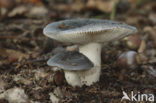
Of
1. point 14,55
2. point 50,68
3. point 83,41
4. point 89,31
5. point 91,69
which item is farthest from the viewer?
point 14,55

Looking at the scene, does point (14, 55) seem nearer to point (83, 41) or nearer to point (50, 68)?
point (50, 68)

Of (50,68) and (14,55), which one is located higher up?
(14,55)

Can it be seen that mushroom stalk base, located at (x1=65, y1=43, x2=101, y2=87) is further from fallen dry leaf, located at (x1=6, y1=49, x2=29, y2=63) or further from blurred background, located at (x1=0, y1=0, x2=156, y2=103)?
fallen dry leaf, located at (x1=6, y1=49, x2=29, y2=63)

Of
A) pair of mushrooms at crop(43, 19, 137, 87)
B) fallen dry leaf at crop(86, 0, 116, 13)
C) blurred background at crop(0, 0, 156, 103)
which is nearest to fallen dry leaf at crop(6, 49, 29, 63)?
blurred background at crop(0, 0, 156, 103)

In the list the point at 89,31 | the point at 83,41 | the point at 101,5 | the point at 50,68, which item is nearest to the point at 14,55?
the point at 50,68

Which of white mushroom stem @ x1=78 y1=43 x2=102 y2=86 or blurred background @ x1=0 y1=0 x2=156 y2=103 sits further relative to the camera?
white mushroom stem @ x1=78 y1=43 x2=102 y2=86

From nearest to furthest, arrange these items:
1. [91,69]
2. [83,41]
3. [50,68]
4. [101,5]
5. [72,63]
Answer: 1. [72,63]
2. [83,41]
3. [91,69]
4. [50,68]
5. [101,5]

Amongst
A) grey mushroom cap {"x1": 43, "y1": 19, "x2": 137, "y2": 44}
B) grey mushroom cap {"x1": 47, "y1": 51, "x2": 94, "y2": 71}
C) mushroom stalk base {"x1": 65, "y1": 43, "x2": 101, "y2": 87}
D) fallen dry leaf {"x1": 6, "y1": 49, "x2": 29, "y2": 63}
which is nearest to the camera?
grey mushroom cap {"x1": 43, "y1": 19, "x2": 137, "y2": 44}

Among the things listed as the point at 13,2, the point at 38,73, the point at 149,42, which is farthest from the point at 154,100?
the point at 13,2
